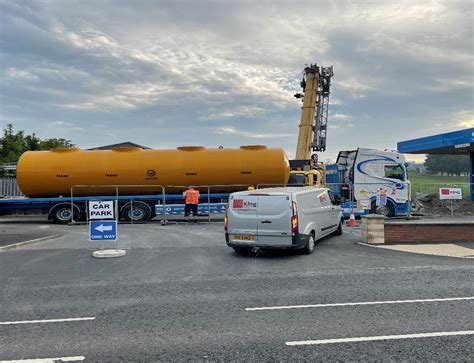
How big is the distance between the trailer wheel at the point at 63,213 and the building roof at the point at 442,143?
22012 mm

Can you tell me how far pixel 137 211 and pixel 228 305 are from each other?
48.2 ft

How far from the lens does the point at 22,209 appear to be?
68.3ft

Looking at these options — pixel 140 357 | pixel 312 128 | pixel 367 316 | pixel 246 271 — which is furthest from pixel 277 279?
pixel 312 128

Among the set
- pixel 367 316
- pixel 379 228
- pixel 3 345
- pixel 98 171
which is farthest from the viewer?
pixel 98 171

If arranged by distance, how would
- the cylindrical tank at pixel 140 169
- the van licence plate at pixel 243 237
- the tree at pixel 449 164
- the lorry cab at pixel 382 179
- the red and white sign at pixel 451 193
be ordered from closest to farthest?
the van licence plate at pixel 243 237 < the lorry cab at pixel 382 179 < the cylindrical tank at pixel 140 169 < the red and white sign at pixel 451 193 < the tree at pixel 449 164

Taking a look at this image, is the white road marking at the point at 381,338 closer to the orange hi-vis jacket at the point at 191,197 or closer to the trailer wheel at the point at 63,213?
the orange hi-vis jacket at the point at 191,197

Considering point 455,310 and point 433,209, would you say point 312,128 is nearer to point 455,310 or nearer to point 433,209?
point 433,209

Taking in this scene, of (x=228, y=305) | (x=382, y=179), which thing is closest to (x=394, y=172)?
(x=382, y=179)

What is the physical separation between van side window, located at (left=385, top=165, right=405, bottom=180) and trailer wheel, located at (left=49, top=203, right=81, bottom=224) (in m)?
15.6

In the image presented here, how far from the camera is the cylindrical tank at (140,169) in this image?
67.1 ft

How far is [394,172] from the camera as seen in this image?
1991 cm

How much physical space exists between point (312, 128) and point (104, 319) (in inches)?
1262

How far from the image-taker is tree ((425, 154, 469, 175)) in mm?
138250

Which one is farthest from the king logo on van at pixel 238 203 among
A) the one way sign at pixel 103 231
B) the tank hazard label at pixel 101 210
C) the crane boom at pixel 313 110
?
the crane boom at pixel 313 110
